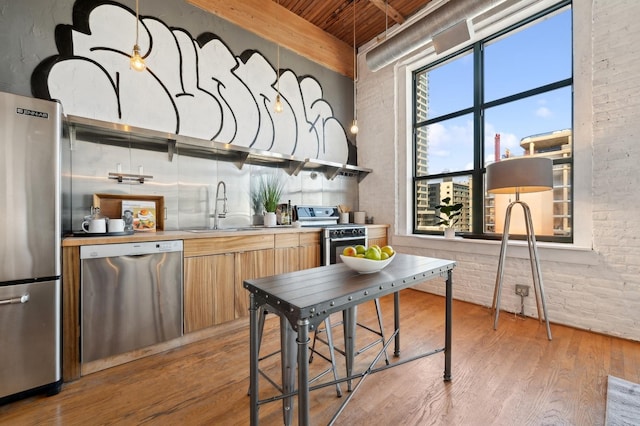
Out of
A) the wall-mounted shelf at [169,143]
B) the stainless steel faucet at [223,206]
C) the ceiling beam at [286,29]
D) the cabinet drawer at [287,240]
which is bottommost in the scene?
the cabinet drawer at [287,240]

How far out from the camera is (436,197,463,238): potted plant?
3643 millimetres

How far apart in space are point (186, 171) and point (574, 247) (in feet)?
13.7

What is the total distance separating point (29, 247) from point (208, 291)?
1.25 m

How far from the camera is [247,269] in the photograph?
9.07ft

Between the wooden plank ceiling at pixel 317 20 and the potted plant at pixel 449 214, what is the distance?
287cm

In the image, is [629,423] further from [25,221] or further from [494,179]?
[25,221]

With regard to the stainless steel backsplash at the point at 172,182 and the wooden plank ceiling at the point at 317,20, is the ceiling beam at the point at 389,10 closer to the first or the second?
the wooden plank ceiling at the point at 317,20

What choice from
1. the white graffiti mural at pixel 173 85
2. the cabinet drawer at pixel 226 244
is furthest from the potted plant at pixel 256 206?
the cabinet drawer at pixel 226 244

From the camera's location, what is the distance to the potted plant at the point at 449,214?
364cm

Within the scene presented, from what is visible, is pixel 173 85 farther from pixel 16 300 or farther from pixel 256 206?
pixel 16 300

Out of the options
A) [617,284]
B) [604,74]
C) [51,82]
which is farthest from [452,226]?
[51,82]

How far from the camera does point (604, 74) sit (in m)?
2.58

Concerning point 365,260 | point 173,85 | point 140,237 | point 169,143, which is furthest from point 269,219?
point 365,260

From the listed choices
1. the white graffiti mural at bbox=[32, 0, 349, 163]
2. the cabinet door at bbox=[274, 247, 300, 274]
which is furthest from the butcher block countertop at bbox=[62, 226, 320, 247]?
the white graffiti mural at bbox=[32, 0, 349, 163]
